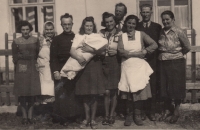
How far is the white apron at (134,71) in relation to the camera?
4.75 meters

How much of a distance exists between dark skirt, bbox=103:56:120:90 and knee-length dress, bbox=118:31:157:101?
Answer: 130 mm

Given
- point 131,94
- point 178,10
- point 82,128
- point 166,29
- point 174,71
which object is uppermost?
point 178,10

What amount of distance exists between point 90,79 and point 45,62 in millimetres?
833

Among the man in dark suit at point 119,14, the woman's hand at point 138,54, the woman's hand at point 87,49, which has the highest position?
the man in dark suit at point 119,14

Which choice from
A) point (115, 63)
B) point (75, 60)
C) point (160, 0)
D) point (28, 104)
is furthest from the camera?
point (160, 0)

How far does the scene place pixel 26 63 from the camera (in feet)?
16.6

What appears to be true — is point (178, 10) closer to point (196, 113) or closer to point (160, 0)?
point (160, 0)

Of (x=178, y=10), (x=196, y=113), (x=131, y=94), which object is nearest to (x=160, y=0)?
(x=178, y=10)

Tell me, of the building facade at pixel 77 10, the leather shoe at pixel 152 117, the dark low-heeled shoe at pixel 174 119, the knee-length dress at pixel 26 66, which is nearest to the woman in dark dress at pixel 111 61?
the leather shoe at pixel 152 117

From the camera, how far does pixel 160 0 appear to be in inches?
377

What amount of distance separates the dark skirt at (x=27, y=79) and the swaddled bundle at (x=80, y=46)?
0.67 meters

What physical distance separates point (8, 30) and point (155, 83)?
6.39 metres

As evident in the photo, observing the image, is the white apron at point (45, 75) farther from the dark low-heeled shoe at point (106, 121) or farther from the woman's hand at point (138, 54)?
the woman's hand at point (138, 54)

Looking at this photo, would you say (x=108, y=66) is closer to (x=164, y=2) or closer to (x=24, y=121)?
(x=24, y=121)
